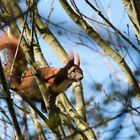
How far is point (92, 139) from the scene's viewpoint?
286cm

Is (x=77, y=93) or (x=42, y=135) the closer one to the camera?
(x=42, y=135)

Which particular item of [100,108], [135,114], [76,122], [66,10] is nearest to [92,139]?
[76,122]

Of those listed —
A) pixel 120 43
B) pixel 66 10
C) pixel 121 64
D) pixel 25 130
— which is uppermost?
pixel 66 10

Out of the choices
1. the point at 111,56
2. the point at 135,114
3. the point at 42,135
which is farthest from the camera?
the point at 111,56

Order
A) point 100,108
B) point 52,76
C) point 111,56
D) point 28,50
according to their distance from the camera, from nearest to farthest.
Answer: point 100,108
point 28,50
point 111,56
point 52,76

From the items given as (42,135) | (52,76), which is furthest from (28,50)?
(52,76)

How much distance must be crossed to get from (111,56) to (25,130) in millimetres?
801

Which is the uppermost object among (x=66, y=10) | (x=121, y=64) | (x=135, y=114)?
(x=66, y=10)

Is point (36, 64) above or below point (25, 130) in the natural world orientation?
above

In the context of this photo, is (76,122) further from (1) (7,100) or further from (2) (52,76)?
(1) (7,100)

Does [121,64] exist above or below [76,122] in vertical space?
above

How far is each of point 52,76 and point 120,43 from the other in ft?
2.26

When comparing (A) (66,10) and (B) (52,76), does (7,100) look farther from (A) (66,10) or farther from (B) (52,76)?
(B) (52,76)

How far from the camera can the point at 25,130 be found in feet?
8.66
